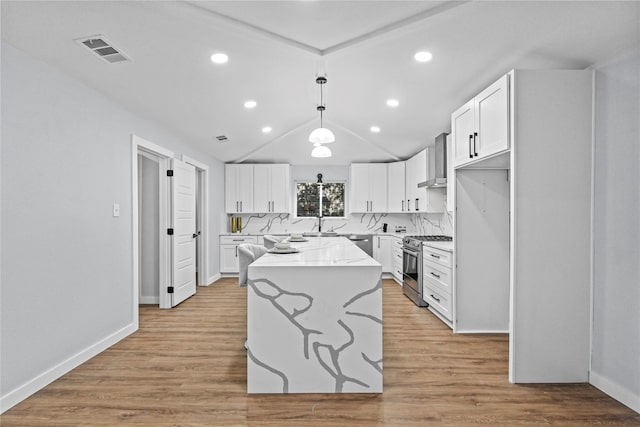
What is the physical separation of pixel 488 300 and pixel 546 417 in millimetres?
1600

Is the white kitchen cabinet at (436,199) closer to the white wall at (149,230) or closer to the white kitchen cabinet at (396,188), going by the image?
the white kitchen cabinet at (396,188)

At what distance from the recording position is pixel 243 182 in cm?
708

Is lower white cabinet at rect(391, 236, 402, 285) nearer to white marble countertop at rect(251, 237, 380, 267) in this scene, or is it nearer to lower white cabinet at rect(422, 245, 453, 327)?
lower white cabinet at rect(422, 245, 453, 327)

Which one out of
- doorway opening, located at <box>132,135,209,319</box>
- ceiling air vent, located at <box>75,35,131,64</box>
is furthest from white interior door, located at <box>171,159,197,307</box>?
ceiling air vent, located at <box>75,35,131,64</box>

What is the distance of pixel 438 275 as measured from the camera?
4.18 meters

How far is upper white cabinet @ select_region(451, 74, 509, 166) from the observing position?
2.68 meters

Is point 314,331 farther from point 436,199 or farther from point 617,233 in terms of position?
point 436,199

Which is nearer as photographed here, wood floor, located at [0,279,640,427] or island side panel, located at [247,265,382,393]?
wood floor, located at [0,279,640,427]

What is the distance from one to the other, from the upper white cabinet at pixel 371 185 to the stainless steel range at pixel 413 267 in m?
1.73

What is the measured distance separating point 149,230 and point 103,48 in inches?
113

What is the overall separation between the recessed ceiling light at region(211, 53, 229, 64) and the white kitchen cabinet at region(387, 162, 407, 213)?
172 inches

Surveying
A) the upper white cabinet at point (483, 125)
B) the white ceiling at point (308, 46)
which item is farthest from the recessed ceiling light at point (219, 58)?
the upper white cabinet at point (483, 125)

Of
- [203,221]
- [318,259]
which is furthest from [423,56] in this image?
[203,221]

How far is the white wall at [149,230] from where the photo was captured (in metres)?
4.96
